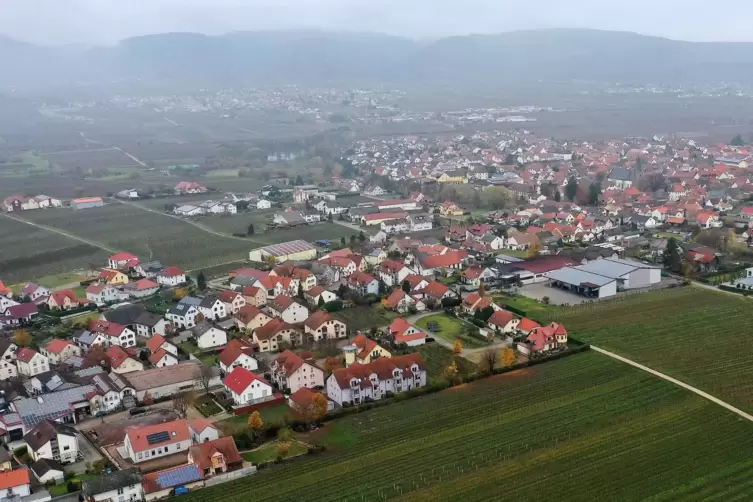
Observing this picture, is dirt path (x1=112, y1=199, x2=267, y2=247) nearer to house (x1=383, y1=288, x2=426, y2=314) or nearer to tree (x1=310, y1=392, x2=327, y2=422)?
house (x1=383, y1=288, x2=426, y2=314)

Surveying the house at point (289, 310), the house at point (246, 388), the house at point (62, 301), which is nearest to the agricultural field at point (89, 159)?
the house at point (62, 301)

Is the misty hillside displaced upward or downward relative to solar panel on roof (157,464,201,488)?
upward

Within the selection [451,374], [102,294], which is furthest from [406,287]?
[102,294]

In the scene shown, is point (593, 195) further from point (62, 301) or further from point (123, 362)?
point (123, 362)

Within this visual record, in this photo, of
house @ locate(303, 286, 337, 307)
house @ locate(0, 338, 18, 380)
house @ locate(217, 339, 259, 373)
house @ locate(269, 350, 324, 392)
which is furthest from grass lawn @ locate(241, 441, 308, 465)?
house @ locate(303, 286, 337, 307)

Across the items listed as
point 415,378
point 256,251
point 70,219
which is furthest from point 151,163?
point 415,378

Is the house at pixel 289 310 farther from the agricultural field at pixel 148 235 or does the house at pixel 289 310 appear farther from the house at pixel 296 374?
the agricultural field at pixel 148 235
